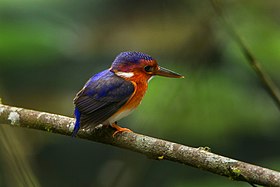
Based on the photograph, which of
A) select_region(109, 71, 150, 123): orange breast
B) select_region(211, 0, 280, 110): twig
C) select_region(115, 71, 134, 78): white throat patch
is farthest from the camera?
select_region(115, 71, 134, 78): white throat patch

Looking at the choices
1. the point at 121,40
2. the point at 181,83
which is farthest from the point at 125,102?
the point at 121,40

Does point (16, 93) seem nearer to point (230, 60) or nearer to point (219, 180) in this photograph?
point (230, 60)

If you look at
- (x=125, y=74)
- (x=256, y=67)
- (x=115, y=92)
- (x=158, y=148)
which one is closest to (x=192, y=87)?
(x=125, y=74)

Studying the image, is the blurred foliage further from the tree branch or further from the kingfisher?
the kingfisher

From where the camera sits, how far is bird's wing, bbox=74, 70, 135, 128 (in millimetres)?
3197

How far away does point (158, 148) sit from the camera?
9.55ft

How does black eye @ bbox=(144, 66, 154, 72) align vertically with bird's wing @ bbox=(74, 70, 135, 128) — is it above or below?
above

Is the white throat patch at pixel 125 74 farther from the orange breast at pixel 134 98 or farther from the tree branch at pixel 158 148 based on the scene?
the tree branch at pixel 158 148

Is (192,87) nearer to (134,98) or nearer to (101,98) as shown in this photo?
(134,98)

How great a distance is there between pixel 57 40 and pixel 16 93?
1.97 metres

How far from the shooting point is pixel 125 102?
3.33m

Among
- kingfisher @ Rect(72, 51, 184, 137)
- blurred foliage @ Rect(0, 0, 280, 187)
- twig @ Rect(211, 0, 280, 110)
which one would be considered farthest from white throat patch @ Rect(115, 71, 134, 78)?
twig @ Rect(211, 0, 280, 110)

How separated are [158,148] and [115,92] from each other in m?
0.53

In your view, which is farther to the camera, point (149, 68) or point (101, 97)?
point (149, 68)
